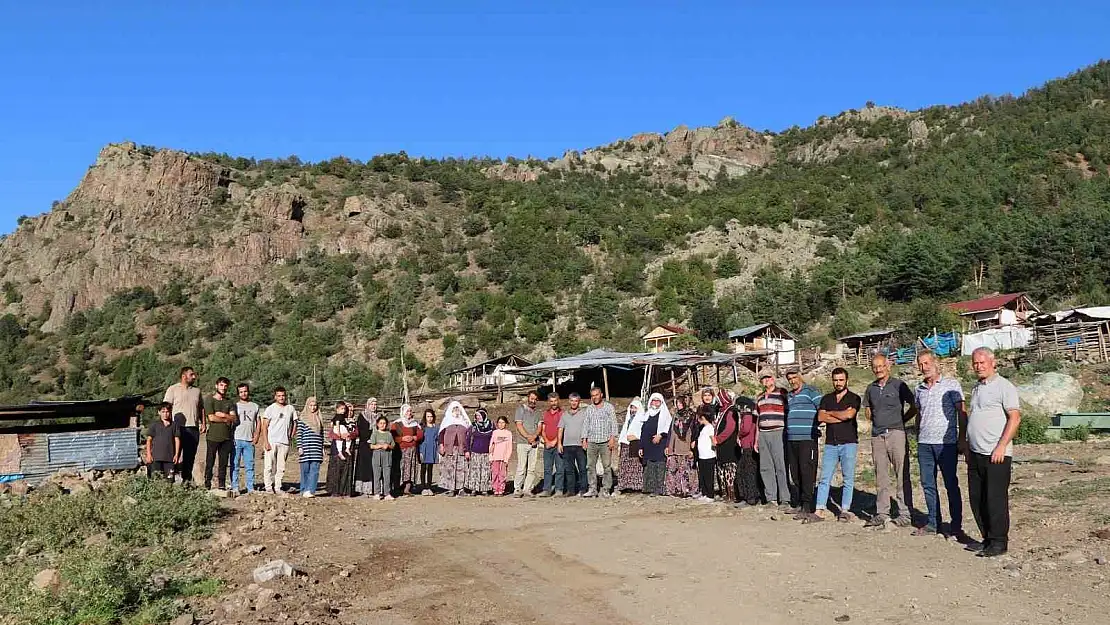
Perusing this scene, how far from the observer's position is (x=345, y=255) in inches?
2675

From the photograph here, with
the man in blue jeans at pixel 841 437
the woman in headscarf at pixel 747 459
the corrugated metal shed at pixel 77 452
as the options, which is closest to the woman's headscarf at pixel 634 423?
the woman in headscarf at pixel 747 459

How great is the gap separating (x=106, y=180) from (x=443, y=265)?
32275mm

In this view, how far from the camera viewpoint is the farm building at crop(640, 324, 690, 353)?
48562 mm

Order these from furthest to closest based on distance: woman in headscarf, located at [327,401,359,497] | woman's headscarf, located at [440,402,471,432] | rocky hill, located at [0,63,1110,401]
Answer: rocky hill, located at [0,63,1110,401], woman's headscarf, located at [440,402,471,432], woman in headscarf, located at [327,401,359,497]

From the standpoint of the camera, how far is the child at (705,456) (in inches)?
428

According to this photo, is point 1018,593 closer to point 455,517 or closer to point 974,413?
point 974,413

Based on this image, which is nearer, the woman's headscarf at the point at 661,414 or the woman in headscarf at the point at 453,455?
the woman's headscarf at the point at 661,414

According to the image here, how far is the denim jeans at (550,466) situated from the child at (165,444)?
498cm

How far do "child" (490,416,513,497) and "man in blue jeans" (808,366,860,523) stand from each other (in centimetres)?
534

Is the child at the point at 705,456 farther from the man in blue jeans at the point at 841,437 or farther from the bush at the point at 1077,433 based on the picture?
the bush at the point at 1077,433

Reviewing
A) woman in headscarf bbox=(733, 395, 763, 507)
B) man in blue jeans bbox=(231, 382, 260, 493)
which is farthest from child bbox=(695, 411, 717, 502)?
man in blue jeans bbox=(231, 382, 260, 493)

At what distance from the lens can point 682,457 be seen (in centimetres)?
1147

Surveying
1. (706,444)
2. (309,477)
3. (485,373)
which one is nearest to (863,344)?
(485,373)

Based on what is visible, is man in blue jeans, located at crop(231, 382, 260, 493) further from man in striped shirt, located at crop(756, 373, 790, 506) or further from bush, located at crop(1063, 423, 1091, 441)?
bush, located at crop(1063, 423, 1091, 441)
